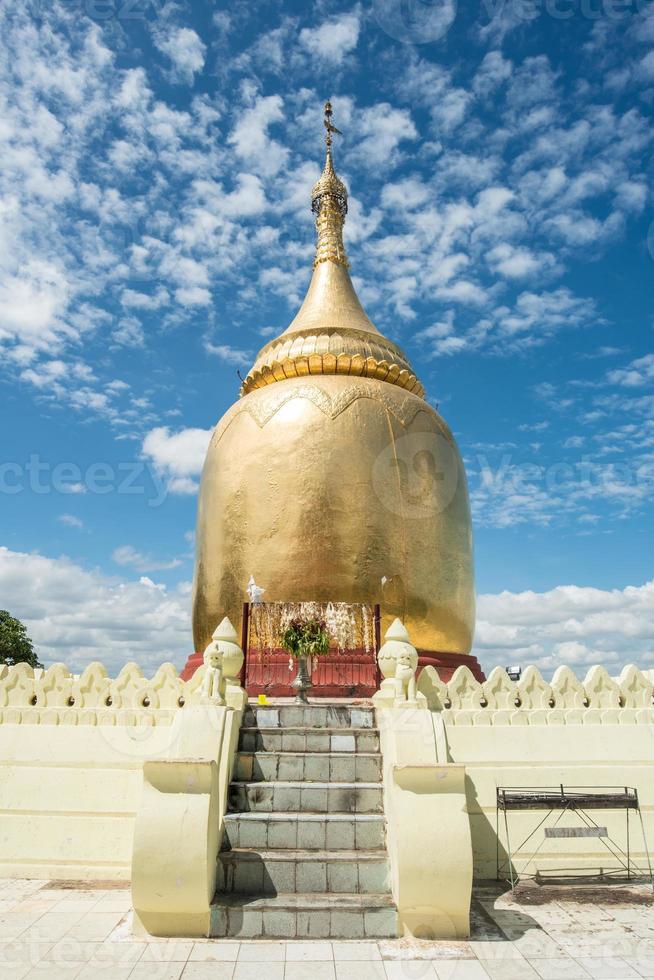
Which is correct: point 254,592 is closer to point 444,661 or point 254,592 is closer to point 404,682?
point 444,661

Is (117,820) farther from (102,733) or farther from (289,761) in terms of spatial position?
(289,761)

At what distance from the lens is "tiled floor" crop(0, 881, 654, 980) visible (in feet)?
17.3

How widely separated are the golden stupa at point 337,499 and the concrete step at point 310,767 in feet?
19.4

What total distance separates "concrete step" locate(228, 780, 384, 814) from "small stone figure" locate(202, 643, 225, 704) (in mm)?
1051

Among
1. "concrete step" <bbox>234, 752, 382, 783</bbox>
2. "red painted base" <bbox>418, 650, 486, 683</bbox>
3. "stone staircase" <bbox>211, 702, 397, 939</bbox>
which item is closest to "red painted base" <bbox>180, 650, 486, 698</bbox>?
"red painted base" <bbox>418, 650, 486, 683</bbox>

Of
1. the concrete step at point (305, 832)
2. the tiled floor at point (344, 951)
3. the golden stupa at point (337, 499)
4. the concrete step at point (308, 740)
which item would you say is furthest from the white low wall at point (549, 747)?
the golden stupa at point (337, 499)

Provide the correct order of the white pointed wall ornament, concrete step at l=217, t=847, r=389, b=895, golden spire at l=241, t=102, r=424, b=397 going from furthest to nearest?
golden spire at l=241, t=102, r=424, b=397
the white pointed wall ornament
concrete step at l=217, t=847, r=389, b=895

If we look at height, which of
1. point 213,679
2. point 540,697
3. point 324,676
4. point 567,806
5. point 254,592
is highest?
point 254,592

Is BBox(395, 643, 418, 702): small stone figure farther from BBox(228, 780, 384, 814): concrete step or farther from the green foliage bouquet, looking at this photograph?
the green foliage bouquet

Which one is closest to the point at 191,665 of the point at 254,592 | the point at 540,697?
the point at 254,592

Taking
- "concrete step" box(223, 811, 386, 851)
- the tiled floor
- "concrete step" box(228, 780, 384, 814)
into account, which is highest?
"concrete step" box(228, 780, 384, 814)

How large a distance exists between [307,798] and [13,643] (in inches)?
1091

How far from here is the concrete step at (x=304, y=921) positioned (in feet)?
19.5

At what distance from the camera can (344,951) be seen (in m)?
5.65
